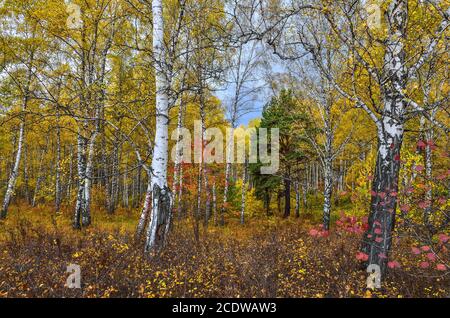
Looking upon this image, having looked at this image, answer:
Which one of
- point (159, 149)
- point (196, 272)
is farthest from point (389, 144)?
point (159, 149)

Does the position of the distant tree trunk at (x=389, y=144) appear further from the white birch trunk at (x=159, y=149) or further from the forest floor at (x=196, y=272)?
the white birch trunk at (x=159, y=149)

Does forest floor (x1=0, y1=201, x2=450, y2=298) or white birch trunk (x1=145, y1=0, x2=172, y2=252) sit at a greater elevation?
white birch trunk (x1=145, y1=0, x2=172, y2=252)

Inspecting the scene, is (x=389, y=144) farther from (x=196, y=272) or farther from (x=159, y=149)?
(x=159, y=149)

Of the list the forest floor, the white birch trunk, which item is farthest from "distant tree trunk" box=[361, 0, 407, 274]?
the white birch trunk

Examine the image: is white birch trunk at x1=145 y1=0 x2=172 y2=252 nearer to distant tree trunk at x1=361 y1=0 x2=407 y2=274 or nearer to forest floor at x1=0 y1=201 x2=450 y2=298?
forest floor at x1=0 y1=201 x2=450 y2=298

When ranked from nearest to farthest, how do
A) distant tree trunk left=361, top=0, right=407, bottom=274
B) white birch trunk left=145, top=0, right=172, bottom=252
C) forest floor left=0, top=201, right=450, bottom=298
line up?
1. forest floor left=0, top=201, right=450, bottom=298
2. distant tree trunk left=361, top=0, right=407, bottom=274
3. white birch trunk left=145, top=0, right=172, bottom=252

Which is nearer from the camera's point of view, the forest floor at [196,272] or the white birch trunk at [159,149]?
the forest floor at [196,272]

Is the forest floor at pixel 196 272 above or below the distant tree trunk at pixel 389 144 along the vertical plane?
below

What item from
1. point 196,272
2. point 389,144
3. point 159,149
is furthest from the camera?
point 159,149

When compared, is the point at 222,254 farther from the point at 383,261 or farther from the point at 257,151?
the point at 257,151

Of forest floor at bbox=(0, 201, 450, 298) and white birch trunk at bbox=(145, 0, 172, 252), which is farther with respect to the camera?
white birch trunk at bbox=(145, 0, 172, 252)

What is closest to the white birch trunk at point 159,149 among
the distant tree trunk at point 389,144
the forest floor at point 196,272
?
the forest floor at point 196,272

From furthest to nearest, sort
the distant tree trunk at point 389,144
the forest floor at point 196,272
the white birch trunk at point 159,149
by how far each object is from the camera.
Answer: the white birch trunk at point 159,149 < the distant tree trunk at point 389,144 < the forest floor at point 196,272

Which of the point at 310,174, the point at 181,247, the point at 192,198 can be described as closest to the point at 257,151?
the point at 192,198
